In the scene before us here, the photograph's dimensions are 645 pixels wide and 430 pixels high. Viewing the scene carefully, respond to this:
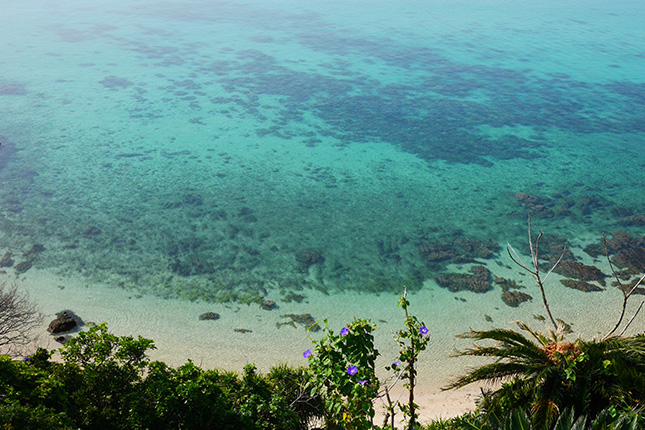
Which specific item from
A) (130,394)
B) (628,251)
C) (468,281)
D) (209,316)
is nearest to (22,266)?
(209,316)

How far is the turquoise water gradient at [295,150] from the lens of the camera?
14539 millimetres

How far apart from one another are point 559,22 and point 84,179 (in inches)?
2022

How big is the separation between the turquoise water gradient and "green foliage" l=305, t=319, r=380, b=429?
23.9 feet

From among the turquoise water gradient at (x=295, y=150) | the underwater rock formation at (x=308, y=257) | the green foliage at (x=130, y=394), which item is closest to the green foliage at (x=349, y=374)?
the green foliage at (x=130, y=394)

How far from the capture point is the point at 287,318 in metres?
11.9

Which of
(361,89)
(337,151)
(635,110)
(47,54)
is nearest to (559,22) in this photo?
(635,110)

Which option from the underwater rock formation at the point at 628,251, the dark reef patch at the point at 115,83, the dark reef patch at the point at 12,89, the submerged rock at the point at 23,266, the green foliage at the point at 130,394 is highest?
the green foliage at the point at 130,394

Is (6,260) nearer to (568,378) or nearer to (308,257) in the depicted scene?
(308,257)

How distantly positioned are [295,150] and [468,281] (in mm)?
10877

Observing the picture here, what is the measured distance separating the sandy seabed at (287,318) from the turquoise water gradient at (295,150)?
2.14ft

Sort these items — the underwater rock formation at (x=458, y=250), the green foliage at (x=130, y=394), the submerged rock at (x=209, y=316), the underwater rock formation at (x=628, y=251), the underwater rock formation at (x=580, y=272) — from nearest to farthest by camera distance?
the green foliage at (x=130, y=394), the submerged rock at (x=209, y=316), the underwater rock formation at (x=580, y=272), the underwater rock formation at (x=628, y=251), the underwater rock formation at (x=458, y=250)

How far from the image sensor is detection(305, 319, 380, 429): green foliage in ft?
17.6

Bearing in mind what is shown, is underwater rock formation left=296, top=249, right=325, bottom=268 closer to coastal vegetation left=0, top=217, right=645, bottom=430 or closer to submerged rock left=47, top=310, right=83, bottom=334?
submerged rock left=47, top=310, right=83, bottom=334

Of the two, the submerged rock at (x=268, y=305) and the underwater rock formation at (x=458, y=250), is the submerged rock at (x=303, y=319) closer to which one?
the submerged rock at (x=268, y=305)
